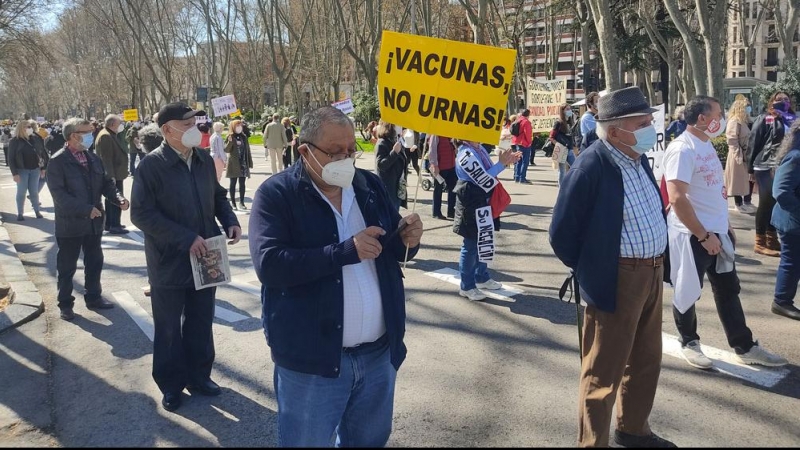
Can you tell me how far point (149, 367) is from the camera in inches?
195

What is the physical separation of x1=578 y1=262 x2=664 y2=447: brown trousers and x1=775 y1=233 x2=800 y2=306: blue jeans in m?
2.82

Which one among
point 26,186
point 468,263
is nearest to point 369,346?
point 468,263

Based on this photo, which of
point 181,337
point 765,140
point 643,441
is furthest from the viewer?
point 765,140

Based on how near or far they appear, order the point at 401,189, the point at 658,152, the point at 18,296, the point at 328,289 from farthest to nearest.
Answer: the point at 401,189 → the point at 658,152 → the point at 18,296 → the point at 328,289

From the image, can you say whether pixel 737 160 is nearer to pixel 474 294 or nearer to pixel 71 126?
pixel 474 294

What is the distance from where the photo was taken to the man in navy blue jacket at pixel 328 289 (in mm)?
2486

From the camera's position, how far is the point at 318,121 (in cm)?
263

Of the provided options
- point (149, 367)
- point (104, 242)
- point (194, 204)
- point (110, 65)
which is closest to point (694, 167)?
point (194, 204)

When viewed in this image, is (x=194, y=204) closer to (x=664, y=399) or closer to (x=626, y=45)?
(x=664, y=399)

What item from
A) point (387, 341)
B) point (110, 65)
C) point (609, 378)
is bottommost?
point (609, 378)

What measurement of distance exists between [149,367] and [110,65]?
68005 millimetres

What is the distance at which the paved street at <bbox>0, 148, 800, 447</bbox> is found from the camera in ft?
12.6

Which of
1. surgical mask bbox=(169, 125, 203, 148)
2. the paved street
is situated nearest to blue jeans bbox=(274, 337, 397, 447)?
the paved street

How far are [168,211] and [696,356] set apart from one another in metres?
3.79
